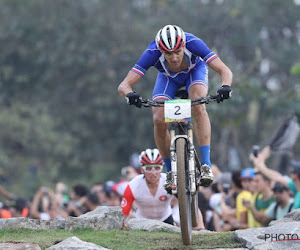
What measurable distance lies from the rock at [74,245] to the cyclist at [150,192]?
2.82 metres

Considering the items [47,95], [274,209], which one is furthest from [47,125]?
[274,209]

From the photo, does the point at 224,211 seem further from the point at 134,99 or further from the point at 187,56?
the point at 134,99

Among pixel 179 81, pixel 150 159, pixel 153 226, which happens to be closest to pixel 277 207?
pixel 150 159

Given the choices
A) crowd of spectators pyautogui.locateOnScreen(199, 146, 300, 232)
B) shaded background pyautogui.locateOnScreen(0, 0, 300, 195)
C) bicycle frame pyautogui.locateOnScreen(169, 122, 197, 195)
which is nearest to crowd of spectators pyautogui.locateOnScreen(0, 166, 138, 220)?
crowd of spectators pyautogui.locateOnScreen(199, 146, 300, 232)

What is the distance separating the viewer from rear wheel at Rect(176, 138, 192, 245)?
8.40 meters

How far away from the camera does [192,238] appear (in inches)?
366

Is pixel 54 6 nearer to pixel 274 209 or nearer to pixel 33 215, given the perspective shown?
Answer: pixel 33 215

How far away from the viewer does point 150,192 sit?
11.6 meters

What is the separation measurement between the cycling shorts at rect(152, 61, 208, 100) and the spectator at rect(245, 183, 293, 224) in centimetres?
252

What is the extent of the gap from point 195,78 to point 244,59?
29728 millimetres

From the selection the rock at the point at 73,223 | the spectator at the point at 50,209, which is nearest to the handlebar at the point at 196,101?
the rock at the point at 73,223

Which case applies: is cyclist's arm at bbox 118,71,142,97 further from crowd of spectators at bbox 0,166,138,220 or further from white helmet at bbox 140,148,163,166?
crowd of spectators at bbox 0,166,138,220

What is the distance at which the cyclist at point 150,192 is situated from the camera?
1144 cm

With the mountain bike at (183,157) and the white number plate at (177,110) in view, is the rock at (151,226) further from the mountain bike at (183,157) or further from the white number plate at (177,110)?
the white number plate at (177,110)
